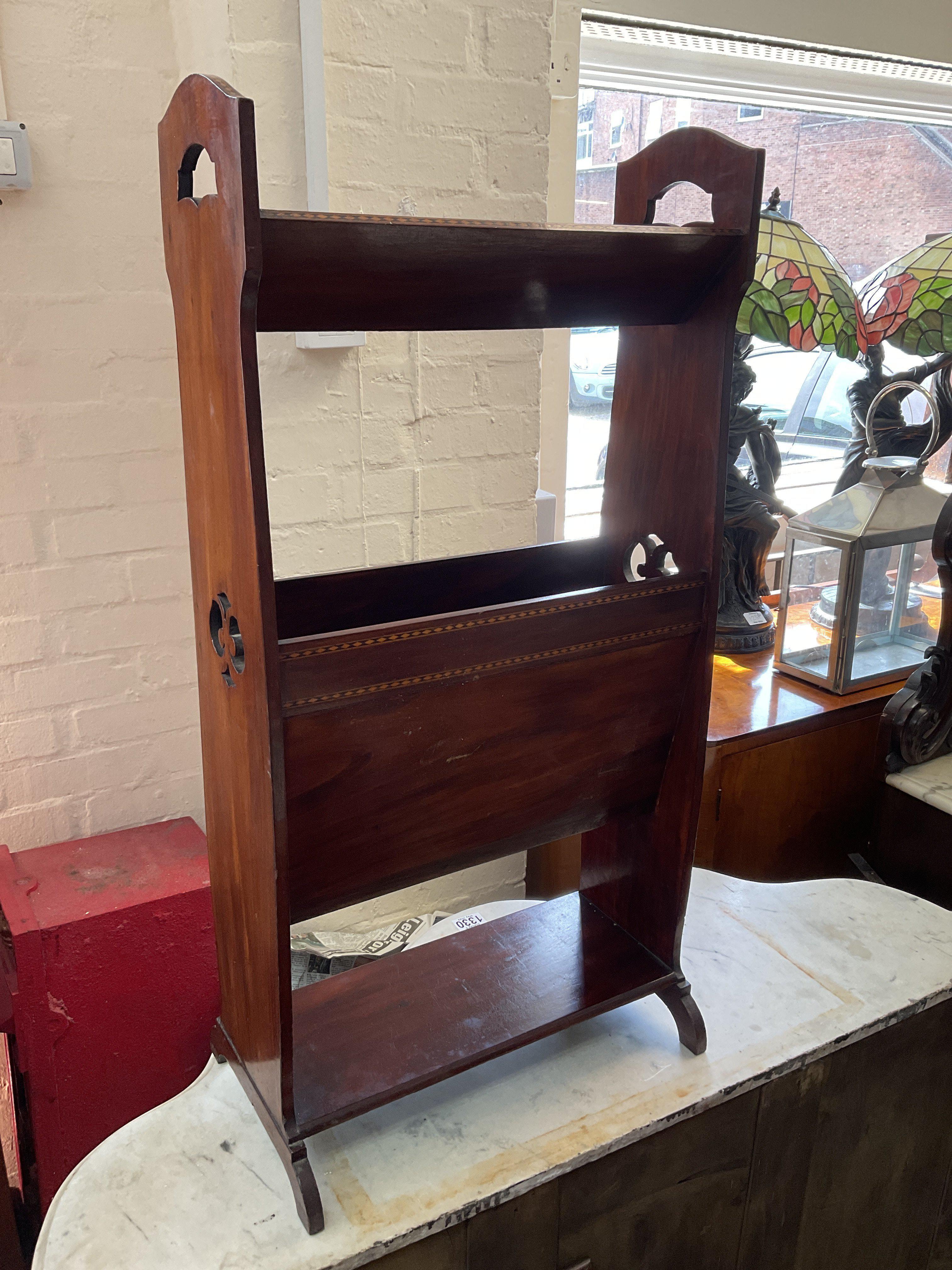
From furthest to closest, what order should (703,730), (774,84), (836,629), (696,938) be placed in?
(774,84), (836,629), (696,938), (703,730)

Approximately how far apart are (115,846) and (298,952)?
1.23 ft

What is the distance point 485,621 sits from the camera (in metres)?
0.94

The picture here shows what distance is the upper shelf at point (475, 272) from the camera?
31.5 inches

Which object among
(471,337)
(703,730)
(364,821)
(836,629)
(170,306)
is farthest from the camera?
(836,629)

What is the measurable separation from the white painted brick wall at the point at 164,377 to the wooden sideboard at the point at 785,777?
1.88 feet

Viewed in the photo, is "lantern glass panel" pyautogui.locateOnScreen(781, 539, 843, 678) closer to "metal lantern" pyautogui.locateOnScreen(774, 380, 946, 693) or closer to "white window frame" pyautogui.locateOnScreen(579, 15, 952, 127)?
"metal lantern" pyautogui.locateOnScreen(774, 380, 946, 693)

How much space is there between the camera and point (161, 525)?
1.57 metres

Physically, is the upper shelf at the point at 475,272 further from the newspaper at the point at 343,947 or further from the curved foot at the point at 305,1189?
the newspaper at the point at 343,947

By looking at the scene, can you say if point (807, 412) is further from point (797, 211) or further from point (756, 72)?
point (756, 72)

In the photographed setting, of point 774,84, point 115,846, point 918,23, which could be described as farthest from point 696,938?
point 918,23

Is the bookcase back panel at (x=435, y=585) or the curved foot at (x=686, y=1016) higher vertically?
the bookcase back panel at (x=435, y=585)

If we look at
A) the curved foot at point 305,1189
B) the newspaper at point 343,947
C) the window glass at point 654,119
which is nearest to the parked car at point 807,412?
the window glass at point 654,119

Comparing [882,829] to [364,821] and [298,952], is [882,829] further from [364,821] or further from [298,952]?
[364,821]

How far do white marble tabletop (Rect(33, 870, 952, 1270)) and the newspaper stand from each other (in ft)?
1.78
